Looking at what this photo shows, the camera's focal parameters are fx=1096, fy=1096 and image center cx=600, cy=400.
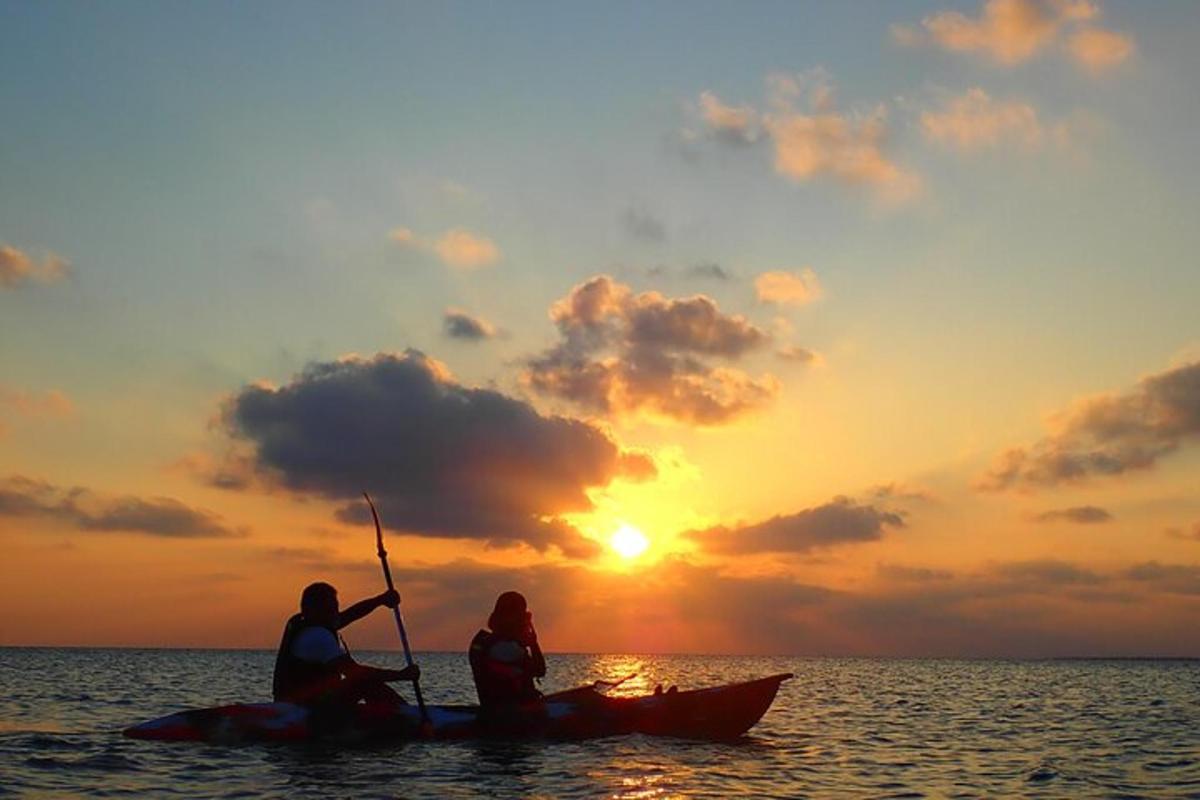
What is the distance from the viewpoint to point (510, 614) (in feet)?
65.0

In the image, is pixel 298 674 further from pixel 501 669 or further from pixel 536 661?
pixel 536 661

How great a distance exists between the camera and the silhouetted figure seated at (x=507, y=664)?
19.8 metres

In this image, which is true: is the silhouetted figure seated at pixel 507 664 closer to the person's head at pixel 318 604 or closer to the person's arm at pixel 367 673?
the person's arm at pixel 367 673

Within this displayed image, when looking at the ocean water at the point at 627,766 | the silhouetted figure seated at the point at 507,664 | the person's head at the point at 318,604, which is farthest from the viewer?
the silhouetted figure seated at the point at 507,664

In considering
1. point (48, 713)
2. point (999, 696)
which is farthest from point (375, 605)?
point (999, 696)

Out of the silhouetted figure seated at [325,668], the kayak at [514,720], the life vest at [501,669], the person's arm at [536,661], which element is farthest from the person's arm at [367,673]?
the person's arm at [536,661]

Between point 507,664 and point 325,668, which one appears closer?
point 325,668

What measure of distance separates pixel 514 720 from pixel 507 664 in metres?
1.05

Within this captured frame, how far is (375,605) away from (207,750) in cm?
373

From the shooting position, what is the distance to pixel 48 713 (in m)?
28.5

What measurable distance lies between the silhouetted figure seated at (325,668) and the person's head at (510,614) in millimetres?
1856

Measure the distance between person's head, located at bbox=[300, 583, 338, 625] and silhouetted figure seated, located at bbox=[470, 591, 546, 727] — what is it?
9.66ft

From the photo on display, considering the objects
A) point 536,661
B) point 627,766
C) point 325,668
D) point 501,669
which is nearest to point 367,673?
point 325,668

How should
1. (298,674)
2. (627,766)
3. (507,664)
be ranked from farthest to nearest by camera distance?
1. (507,664)
2. (298,674)
3. (627,766)
